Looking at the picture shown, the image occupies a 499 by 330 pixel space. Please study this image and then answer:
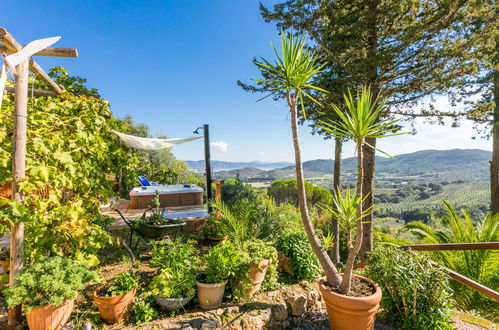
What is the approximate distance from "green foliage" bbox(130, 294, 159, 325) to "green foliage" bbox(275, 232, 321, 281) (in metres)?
1.69

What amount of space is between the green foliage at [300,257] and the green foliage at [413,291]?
773mm

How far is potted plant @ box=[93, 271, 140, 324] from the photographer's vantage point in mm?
2105

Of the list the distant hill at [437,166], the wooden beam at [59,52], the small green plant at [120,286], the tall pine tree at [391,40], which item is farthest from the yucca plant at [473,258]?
the distant hill at [437,166]

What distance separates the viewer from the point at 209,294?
2.36 meters

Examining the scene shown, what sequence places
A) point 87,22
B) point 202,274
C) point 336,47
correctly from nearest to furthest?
1. point 202,274
2. point 336,47
3. point 87,22

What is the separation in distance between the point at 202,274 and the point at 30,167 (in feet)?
6.45

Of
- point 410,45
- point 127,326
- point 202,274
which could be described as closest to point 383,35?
point 410,45

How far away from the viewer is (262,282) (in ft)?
9.07

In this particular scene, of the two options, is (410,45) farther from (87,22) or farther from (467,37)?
(87,22)

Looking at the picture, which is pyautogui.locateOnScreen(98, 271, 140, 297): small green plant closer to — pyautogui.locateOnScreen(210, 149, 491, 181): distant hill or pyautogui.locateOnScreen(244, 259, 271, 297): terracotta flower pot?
pyautogui.locateOnScreen(244, 259, 271, 297): terracotta flower pot

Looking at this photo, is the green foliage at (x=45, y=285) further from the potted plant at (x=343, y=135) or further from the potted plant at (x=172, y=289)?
the potted plant at (x=343, y=135)

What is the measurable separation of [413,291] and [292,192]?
33.5 feet

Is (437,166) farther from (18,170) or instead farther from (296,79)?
(18,170)

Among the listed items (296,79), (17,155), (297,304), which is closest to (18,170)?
(17,155)
